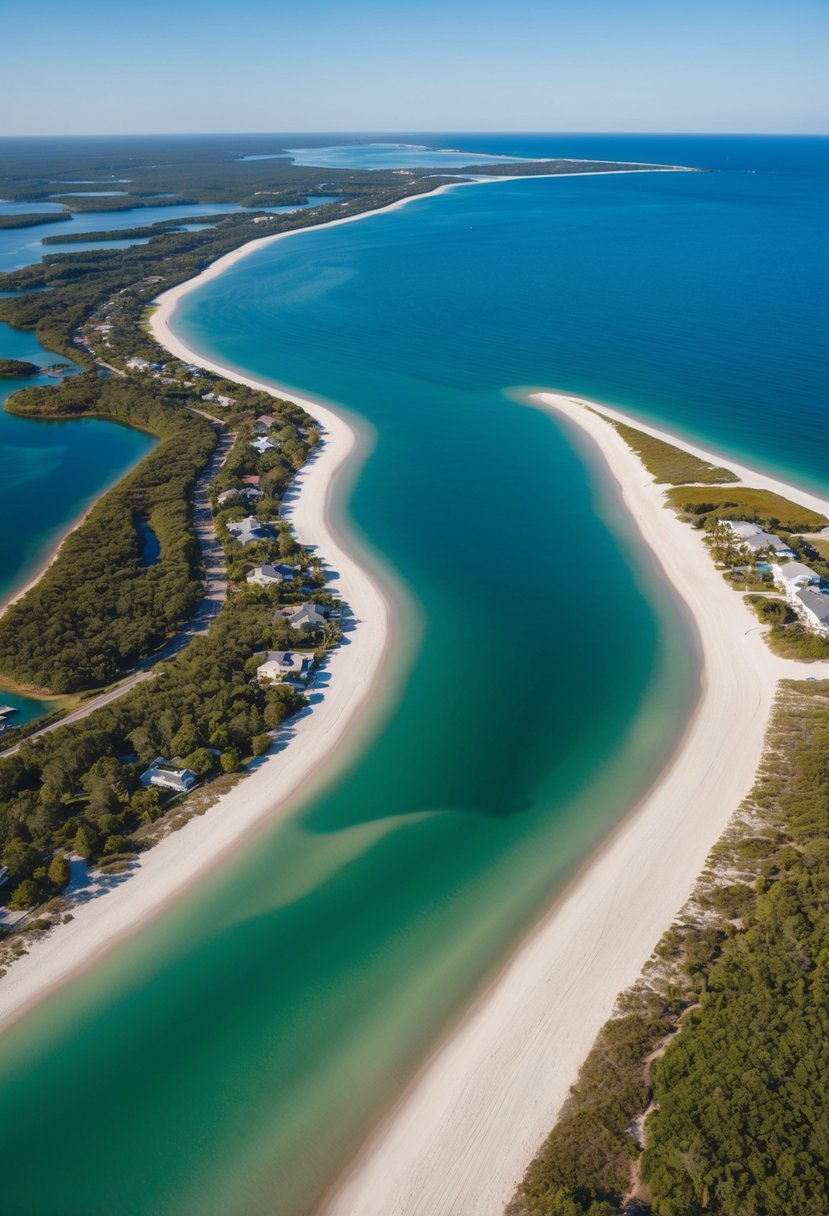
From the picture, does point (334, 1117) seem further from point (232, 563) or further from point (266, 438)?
point (266, 438)

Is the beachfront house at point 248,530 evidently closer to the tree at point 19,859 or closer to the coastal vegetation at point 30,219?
the tree at point 19,859

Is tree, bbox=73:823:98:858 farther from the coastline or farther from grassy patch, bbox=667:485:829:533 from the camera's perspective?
grassy patch, bbox=667:485:829:533

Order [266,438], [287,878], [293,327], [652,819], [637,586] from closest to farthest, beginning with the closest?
1. [287,878]
2. [652,819]
3. [637,586]
4. [266,438]
5. [293,327]

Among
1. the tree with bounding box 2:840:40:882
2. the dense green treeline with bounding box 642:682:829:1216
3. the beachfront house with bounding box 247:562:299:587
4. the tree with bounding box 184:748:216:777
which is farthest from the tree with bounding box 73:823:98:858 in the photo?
the dense green treeline with bounding box 642:682:829:1216

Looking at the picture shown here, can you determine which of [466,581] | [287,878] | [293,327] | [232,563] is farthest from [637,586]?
[293,327]

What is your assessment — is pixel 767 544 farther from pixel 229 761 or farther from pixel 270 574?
pixel 229 761

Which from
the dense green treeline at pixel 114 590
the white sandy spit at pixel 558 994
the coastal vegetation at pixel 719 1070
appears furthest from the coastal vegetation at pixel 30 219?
the coastal vegetation at pixel 719 1070
